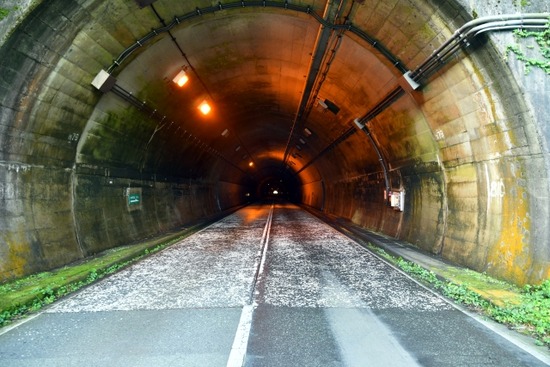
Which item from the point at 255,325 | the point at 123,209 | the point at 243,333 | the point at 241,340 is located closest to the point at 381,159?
the point at 123,209

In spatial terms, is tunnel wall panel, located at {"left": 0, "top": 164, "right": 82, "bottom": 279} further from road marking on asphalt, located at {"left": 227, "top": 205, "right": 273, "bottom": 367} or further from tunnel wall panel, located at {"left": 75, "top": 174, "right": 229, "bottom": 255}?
road marking on asphalt, located at {"left": 227, "top": 205, "right": 273, "bottom": 367}

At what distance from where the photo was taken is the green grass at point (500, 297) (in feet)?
16.4

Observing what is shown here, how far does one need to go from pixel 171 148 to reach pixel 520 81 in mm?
13271

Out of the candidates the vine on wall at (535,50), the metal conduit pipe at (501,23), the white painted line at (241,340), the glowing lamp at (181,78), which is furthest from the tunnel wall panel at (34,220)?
the vine on wall at (535,50)

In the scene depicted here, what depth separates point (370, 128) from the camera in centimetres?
1327

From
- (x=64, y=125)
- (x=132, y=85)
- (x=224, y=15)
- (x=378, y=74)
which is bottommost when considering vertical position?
(x=64, y=125)

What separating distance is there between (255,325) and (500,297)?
4141mm

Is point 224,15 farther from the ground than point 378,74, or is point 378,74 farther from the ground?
point 224,15

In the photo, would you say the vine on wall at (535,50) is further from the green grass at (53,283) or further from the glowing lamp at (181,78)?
the green grass at (53,283)

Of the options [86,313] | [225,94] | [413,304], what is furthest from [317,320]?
[225,94]

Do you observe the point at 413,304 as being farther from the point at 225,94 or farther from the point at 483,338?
the point at 225,94

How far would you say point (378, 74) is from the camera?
1016cm

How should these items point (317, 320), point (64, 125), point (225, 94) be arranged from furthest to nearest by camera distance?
point (225, 94), point (64, 125), point (317, 320)

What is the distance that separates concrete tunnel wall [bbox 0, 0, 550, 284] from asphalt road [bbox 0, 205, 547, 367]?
7.28 feet
